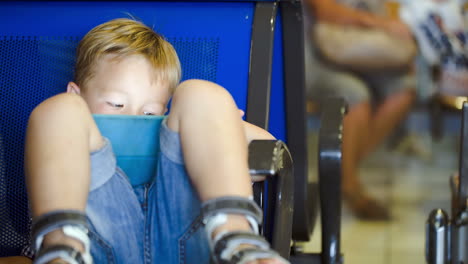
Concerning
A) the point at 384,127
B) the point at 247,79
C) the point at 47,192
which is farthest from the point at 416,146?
the point at 47,192

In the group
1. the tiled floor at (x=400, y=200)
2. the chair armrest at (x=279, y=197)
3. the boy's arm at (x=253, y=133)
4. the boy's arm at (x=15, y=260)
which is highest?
the boy's arm at (x=253, y=133)

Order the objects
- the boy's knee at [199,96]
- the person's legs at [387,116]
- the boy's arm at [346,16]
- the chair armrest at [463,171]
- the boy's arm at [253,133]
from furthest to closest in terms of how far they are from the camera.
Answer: the person's legs at [387,116] < the boy's arm at [346,16] < the chair armrest at [463,171] < the boy's arm at [253,133] < the boy's knee at [199,96]

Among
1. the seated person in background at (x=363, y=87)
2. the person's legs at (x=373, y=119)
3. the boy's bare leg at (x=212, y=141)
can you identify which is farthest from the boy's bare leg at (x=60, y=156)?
the seated person in background at (x=363, y=87)

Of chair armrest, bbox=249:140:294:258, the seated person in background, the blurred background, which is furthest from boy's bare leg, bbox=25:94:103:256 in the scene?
the seated person in background

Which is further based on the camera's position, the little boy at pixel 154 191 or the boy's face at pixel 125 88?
the boy's face at pixel 125 88

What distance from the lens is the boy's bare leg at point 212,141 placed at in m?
1.05

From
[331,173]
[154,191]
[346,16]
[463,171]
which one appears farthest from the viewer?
[346,16]

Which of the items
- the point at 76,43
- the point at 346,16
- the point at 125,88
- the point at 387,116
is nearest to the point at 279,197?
the point at 125,88

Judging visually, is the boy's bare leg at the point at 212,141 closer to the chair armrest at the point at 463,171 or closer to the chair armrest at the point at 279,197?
the chair armrest at the point at 279,197

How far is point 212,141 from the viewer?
1.09 m

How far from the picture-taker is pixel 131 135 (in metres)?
1.20

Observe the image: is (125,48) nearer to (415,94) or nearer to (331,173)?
(331,173)

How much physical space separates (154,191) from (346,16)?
3.78 metres

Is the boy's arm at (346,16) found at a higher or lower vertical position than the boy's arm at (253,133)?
higher
